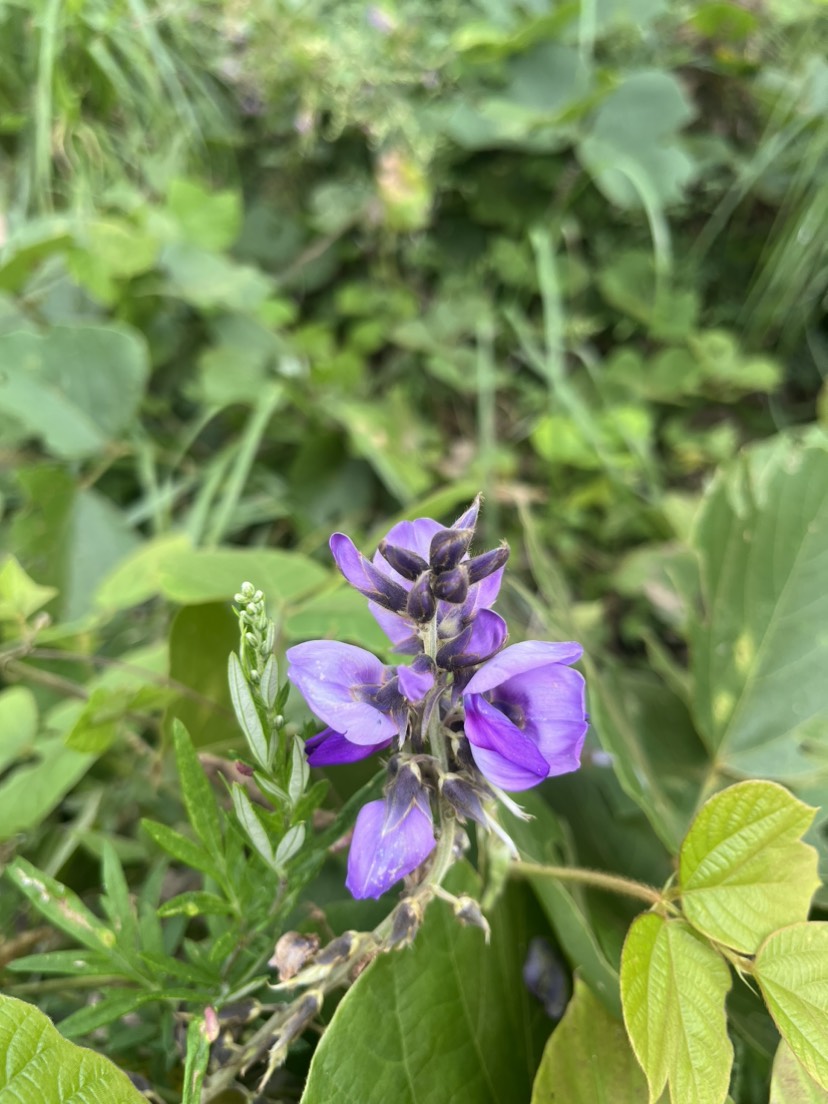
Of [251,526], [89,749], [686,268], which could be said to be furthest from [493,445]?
[89,749]

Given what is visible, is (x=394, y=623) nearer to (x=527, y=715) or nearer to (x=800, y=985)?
(x=527, y=715)

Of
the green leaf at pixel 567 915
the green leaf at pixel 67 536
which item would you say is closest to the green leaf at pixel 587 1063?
the green leaf at pixel 567 915

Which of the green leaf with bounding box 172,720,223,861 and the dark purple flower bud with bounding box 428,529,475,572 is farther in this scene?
the green leaf with bounding box 172,720,223,861

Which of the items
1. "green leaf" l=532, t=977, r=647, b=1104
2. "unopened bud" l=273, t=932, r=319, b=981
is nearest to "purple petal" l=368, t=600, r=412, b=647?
"unopened bud" l=273, t=932, r=319, b=981

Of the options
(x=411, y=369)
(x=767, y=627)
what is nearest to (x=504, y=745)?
(x=767, y=627)

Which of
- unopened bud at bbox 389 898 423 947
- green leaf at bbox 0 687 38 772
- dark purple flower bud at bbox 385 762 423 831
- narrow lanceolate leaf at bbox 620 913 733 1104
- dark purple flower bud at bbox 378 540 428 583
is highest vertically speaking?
dark purple flower bud at bbox 378 540 428 583

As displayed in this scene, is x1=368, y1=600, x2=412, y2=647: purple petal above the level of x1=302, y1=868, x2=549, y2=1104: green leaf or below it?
above

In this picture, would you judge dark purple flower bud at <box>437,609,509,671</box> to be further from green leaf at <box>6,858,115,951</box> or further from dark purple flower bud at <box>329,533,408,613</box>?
green leaf at <box>6,858,115,951</box>
